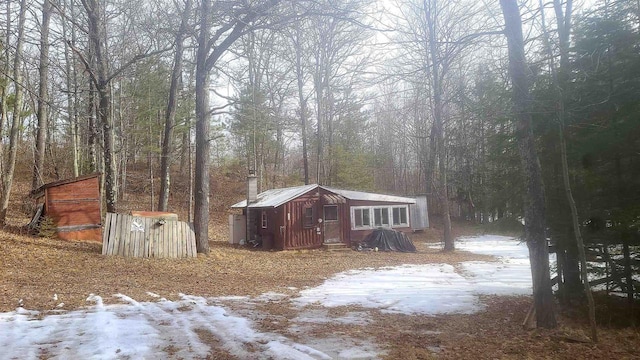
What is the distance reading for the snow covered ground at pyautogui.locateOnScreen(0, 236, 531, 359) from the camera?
4.95 meters

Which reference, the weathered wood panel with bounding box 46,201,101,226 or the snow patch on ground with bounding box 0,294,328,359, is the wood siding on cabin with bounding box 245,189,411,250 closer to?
the weathered wood panel with bounding box 46,201,101,226

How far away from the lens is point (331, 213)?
20.7 meters

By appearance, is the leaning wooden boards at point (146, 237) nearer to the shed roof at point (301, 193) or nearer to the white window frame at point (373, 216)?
the shed roof at point (301, 193)

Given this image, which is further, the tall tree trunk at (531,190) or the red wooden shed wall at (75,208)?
the red wooden shed wall at (75,208)

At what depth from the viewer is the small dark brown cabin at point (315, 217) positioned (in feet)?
63.7

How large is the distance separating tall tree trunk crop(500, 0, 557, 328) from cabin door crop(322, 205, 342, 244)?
1427 centimetres

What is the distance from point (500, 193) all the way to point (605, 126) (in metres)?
2.14

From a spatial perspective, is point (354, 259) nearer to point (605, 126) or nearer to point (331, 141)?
point (605, 126)

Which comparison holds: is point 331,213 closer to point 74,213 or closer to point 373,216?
point 373,216

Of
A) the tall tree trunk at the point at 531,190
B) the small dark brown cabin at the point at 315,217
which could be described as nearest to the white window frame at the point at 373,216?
the small dark brown cabin at the point at 315,217

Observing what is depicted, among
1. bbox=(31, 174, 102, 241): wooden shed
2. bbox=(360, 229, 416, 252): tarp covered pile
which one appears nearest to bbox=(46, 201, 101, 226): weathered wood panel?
bbox=(31, 174, 102, 241): wooden shed

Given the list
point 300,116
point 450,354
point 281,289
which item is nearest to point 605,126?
point 450,354

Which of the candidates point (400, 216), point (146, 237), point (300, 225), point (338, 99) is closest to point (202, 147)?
point (146, 237)

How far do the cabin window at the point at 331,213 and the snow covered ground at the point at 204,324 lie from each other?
9.94m
